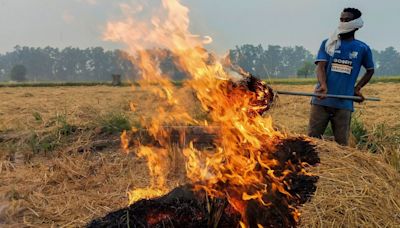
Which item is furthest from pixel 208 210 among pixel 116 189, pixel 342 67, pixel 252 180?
pixel 342 67

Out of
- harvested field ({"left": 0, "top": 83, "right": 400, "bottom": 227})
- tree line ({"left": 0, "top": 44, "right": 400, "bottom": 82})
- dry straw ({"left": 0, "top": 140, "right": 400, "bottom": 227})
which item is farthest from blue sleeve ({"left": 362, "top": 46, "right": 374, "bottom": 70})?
tree line ({"left": 0, "top": 44, "right": 400, "bottom": 82})

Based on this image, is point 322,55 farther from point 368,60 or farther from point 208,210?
point 208,210

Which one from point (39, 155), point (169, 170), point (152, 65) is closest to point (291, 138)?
point (152, 65)

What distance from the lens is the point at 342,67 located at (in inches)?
210

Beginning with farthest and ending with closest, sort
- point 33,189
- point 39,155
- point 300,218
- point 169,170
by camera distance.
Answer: point 39,155, point 169,170, point 33,189, point 300,218

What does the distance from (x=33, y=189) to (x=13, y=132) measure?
12.7 feet

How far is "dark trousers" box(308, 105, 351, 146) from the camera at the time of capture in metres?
5.43

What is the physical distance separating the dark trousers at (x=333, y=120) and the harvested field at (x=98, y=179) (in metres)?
0.53

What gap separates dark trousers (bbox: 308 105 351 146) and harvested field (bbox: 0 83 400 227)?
1.74 feet

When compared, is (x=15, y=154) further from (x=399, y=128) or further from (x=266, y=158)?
(x=399, y=128)

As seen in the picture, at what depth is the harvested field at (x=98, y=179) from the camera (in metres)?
3.54

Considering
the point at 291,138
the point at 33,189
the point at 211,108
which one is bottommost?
the point at 33,189

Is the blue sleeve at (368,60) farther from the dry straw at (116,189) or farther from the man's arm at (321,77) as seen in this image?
the dry straw at (116,189)

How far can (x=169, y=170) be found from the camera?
632cm
